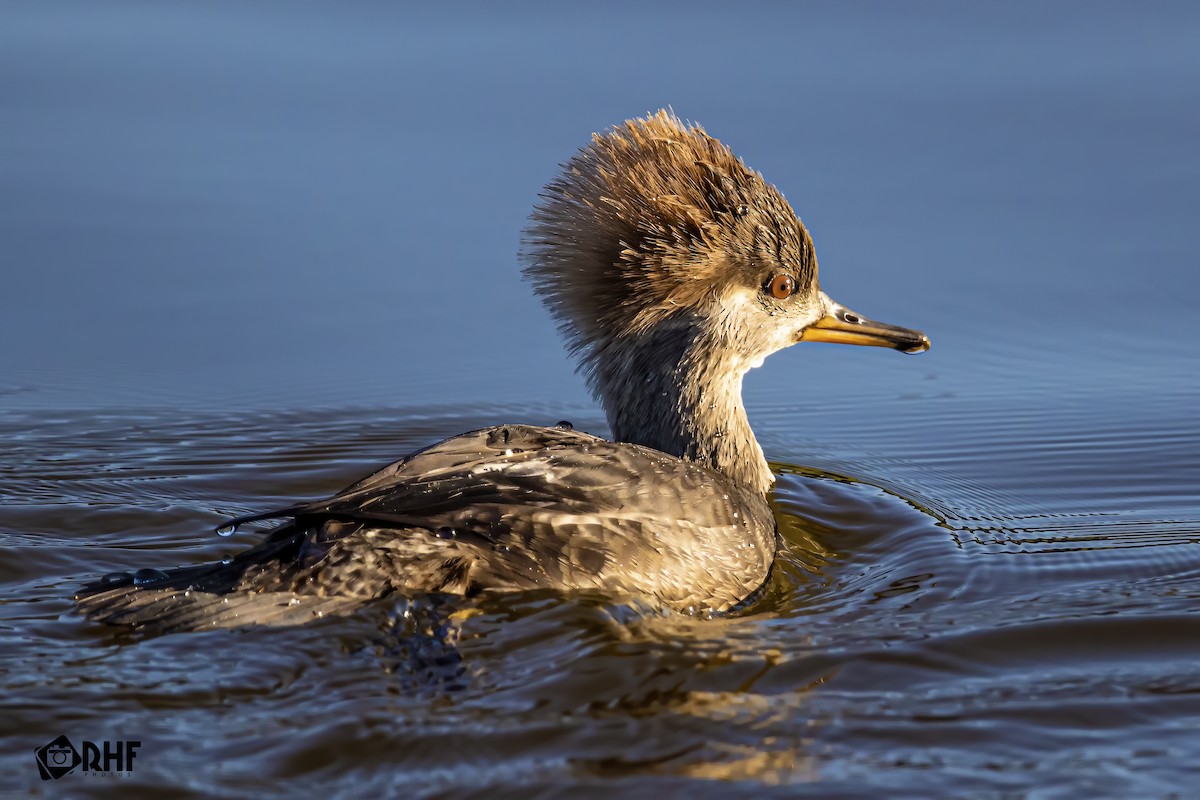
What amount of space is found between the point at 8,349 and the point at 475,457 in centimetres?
420

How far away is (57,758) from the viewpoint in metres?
4.62

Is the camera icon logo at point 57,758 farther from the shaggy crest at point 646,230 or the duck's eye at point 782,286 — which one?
the duck's eye at point 782,286

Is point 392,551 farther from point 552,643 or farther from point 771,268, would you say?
point 771,268

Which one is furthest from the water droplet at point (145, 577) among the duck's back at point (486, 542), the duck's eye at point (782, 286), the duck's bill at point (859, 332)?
the duck's bill at point (859, 332)

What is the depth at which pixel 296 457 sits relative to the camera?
845 centimetres

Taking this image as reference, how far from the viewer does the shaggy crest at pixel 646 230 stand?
7.00 metres

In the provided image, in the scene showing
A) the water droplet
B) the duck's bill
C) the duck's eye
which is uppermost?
the duck's eye

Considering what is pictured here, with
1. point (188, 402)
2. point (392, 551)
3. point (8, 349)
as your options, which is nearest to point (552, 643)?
point (392, 551)

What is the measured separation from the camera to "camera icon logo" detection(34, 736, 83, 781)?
179 inches

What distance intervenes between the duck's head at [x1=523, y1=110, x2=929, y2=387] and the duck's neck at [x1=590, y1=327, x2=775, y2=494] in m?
0.04

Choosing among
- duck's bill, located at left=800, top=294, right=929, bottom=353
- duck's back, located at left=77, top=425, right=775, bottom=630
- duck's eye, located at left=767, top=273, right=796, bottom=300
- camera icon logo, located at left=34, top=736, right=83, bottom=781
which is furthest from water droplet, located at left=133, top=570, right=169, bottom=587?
duck's bill, located at left=800, top=294, right=929, bottom=353
